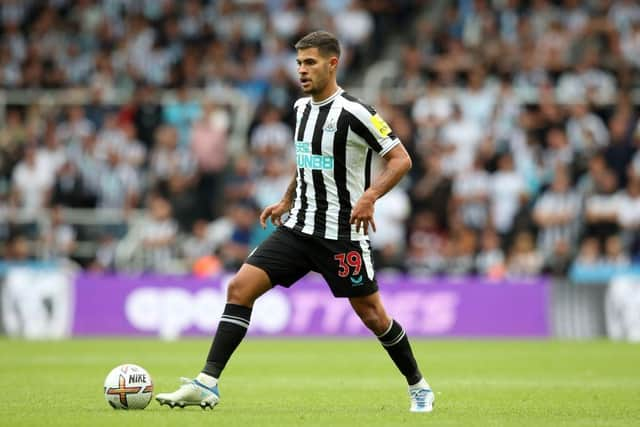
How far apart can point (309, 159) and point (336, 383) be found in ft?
10.9

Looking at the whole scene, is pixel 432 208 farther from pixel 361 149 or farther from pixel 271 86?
pixel 361 149

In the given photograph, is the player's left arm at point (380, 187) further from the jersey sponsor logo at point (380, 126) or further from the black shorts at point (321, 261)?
the black shorts at point (321, 261)

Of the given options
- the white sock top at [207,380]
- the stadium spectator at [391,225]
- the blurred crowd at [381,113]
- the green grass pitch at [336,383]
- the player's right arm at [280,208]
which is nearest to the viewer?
the green grass pitch at [336,383]

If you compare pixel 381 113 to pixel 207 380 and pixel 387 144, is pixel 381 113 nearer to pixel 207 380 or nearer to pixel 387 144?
pixel 387 144

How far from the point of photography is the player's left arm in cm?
828

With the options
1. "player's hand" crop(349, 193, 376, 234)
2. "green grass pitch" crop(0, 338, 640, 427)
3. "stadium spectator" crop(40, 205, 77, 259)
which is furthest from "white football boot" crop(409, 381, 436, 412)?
"stadium spectator" crop(40, 205, 77, 259)

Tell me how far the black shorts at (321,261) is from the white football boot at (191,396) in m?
0.87

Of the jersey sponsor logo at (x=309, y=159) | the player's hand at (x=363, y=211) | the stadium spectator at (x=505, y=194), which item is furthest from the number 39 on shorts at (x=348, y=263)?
the stadium spectator at (x=505, y=194)

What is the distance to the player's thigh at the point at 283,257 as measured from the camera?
28.3 ft

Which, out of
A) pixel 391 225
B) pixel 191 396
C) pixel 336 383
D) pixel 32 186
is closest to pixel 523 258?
pixel 391 225

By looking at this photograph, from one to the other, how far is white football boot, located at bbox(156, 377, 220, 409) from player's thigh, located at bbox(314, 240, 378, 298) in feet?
3.56

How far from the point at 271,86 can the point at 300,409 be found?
46.7 ft

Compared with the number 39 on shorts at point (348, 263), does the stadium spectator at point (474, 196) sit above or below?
above

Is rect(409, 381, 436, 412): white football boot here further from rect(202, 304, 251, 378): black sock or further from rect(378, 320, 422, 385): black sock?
rect(202, 304, 251, 378): black sock
